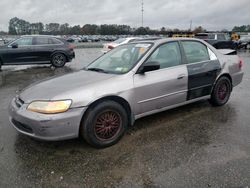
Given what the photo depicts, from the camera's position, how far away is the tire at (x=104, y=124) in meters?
3.14

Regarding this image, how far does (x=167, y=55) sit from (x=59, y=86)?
1934 mm

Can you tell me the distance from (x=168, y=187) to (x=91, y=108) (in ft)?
4.63

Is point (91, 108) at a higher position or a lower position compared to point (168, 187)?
higher

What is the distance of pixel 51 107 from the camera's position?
Result: 9.69 feet

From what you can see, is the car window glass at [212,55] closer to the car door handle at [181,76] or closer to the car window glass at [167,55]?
the car window glass at [167,55]

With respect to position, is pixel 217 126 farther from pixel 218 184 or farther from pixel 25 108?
pixel 25 108

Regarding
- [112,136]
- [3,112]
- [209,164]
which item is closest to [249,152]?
[209,164]

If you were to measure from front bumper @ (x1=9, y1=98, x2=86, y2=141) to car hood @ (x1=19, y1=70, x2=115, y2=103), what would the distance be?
0.23 m

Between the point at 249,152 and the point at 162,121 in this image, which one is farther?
the point at 162,121

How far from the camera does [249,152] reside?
3139 millimetres

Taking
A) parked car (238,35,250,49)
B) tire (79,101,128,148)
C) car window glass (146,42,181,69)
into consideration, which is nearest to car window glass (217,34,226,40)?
parked car (238,35,250,49)

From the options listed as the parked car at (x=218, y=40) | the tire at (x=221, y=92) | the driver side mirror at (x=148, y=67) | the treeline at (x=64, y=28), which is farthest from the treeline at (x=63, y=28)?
the driver side mirror at (x=148, y=67)

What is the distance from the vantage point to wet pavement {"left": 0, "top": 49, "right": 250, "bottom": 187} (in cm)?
260

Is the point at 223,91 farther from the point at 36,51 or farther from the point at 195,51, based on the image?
the point at 36,51
